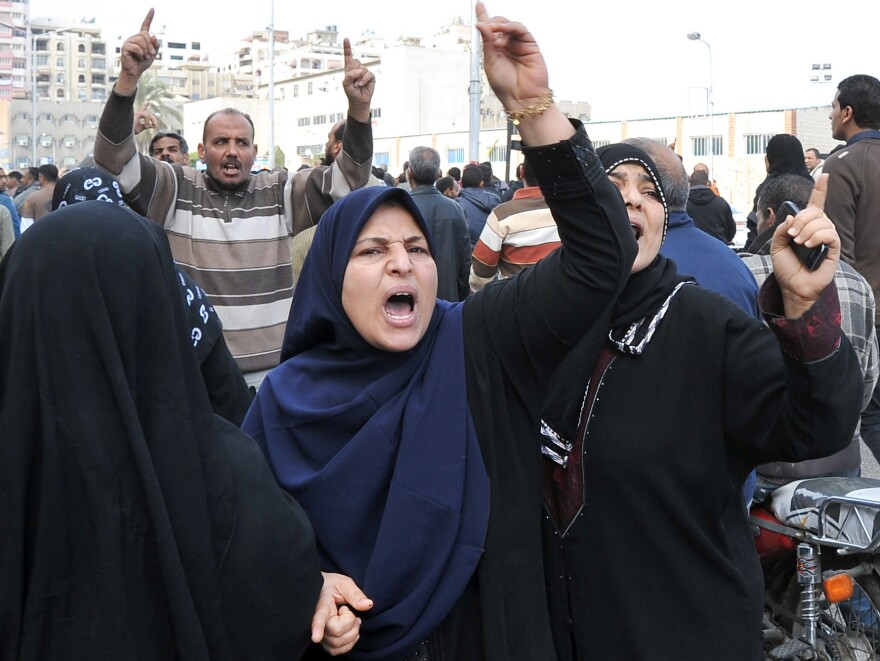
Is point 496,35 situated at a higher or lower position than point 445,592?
higher

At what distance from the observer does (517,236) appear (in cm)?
560

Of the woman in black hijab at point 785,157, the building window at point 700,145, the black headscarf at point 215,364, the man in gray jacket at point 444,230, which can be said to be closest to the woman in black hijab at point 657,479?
the black headscarf at point 215,364

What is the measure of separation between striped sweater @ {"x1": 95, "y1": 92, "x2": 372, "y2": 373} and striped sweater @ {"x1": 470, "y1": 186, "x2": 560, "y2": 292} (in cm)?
112

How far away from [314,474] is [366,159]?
2.58 meters

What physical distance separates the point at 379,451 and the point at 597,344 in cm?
56

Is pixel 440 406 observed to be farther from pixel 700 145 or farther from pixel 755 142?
pixel 700 145

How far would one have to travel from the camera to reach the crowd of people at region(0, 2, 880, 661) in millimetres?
1817

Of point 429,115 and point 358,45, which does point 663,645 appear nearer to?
point 429,115

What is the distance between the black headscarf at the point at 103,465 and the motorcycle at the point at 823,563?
6.91ft

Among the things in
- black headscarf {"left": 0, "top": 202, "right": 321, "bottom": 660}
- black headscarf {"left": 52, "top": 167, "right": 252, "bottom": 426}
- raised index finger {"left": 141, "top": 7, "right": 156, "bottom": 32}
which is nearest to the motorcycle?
black headscarf {"left": 52, "top": 167, "right": 252, "bottom": 426}

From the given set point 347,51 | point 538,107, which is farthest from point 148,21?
point 538,107

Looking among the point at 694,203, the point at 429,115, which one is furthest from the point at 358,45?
the point at 694,203

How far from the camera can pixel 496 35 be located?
2.15m

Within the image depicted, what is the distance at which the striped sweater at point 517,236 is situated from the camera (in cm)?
556
